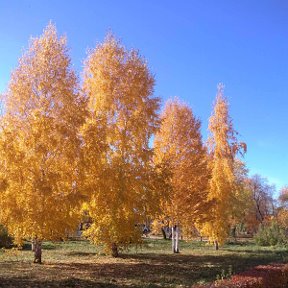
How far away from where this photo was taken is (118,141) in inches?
758

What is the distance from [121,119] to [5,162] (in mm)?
6226

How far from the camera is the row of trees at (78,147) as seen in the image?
603 inches

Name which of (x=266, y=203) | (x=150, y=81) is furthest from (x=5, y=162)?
(x=266, y=203)

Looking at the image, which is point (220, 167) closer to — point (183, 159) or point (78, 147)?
point (183, 159)

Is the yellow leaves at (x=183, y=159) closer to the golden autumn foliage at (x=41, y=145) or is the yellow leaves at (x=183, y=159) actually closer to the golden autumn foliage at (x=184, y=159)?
the golden autumn foliage at (x=184, y=159)

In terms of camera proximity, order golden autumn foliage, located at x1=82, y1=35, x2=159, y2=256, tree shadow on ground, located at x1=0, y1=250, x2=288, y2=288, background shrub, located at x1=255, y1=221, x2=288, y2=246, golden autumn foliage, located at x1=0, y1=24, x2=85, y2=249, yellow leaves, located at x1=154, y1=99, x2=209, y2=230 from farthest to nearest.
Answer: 1. background shrub, located at x1=255, y1=221, x2=288, y2=246
2. yellow leaves, located at x1=154, y1=99, x2=209, y2=230
3. golden autumn foliage, located at x1=82, y1=35, x2=159, y2=256
4. golden autumn foliage, located at x1=0, y1=24, x2=85, y2=249
5. tree shadow on ground, located at x1=0, y1=250, x2=288, y2=288

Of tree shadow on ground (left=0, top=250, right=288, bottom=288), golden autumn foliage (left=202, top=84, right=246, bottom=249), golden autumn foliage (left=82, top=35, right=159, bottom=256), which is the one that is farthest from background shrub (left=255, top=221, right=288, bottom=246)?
golden autumn foliage (left=82, top=35, right=159, bottom=256)

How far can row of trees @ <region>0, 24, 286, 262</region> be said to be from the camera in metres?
15.3

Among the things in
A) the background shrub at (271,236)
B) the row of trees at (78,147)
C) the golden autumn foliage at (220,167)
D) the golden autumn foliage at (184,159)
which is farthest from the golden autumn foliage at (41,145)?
the background shrub at (271,236)

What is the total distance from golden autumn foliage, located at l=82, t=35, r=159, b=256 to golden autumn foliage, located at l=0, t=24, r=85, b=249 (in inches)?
45.4

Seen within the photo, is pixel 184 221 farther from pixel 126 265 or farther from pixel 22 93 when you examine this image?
pixel 22 93

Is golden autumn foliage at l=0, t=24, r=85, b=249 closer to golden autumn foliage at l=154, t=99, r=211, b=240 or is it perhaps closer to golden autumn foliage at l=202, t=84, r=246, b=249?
golden autumn foliage at l=154, t=99, r=211, b=240

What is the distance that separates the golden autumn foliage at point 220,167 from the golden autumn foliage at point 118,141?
10.4 metres

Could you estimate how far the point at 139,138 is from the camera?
1945 centimetres
